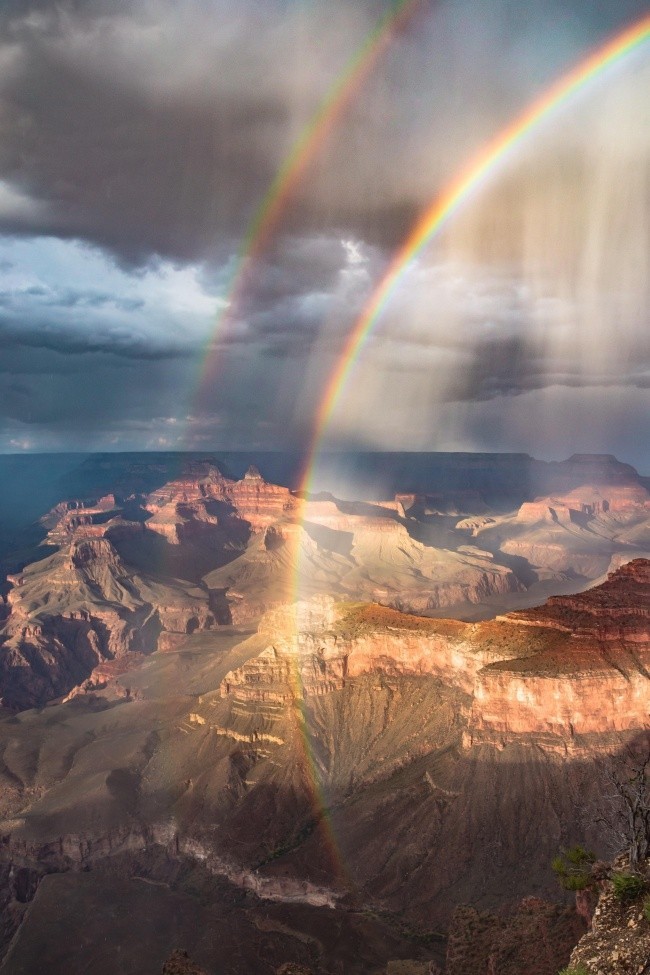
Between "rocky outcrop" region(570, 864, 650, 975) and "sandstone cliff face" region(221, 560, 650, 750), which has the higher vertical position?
"sandstone cliff face" region(221, 560, 650, 750)

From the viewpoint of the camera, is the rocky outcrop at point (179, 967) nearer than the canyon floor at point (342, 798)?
Yes

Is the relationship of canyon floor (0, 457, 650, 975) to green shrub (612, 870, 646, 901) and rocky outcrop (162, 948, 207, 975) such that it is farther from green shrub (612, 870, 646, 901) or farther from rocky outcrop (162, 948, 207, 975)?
green shrub (612, 870, 646, 901)

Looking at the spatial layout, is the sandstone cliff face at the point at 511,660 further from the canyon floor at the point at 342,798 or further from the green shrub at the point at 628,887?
the green shrub at the point at 628,887

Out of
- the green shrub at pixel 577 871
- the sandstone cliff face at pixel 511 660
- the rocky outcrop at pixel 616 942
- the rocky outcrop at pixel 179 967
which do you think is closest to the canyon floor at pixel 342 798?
the sandstone cliff face at pixel 511 660

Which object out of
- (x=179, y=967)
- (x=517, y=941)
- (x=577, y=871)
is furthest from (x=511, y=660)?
(x=179, y=967)

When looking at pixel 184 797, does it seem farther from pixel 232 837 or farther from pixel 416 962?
pixel 416 962

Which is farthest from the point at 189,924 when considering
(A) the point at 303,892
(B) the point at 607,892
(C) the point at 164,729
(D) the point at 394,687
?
(B) the point at 607,892

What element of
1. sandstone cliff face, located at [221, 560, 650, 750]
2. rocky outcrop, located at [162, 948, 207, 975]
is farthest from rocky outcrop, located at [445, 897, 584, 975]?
sandstone cliff face, located at [221, 560, 650, 750]

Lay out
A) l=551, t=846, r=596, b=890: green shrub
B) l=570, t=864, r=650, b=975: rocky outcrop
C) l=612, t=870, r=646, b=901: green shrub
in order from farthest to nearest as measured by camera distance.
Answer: l=551, t=846, r=596, b=890: green shrub
l=612, t=870, r=646, b=901: green shrub
l=570, t=864, r=650, b=975: rocky outcrop

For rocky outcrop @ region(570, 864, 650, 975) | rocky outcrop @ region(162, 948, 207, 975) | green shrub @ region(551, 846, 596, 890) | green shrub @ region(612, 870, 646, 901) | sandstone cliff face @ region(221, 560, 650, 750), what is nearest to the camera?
rocky outcrop @ region(570, 864, 650, 975)
